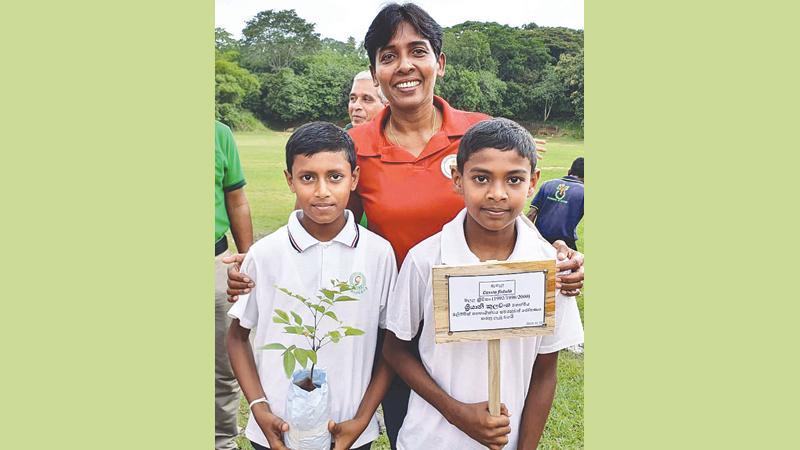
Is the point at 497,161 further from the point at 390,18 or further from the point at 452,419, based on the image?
the point at 452,419

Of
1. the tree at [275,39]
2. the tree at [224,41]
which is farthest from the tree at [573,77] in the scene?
the tree at [224,41]

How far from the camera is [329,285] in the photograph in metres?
2.66

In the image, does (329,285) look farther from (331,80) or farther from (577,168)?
(577,168)

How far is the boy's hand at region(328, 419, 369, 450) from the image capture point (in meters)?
2.58

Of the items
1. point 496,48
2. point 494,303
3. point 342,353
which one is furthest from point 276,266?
point 496,48

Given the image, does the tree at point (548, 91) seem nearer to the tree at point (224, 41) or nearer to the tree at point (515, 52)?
the tree at point (515, 52)

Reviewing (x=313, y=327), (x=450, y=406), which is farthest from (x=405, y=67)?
(x=450, y=406)

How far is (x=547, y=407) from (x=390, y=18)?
158 cm

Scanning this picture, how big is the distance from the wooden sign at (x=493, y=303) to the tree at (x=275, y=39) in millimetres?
1386

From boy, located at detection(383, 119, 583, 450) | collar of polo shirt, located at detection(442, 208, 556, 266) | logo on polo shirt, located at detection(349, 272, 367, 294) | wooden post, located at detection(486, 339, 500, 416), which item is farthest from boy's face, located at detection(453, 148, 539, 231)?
logo on polo shirt, located at detection(349, 272, 367, 294)

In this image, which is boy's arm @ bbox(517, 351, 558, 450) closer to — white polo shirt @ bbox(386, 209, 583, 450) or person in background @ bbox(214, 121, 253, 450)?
white polo shirt @ bbox(386, 209, 583, 450)

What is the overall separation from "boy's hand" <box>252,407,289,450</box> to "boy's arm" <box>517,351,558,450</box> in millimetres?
871

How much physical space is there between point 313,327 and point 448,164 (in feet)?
2.65

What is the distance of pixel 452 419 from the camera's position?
8.27ft
